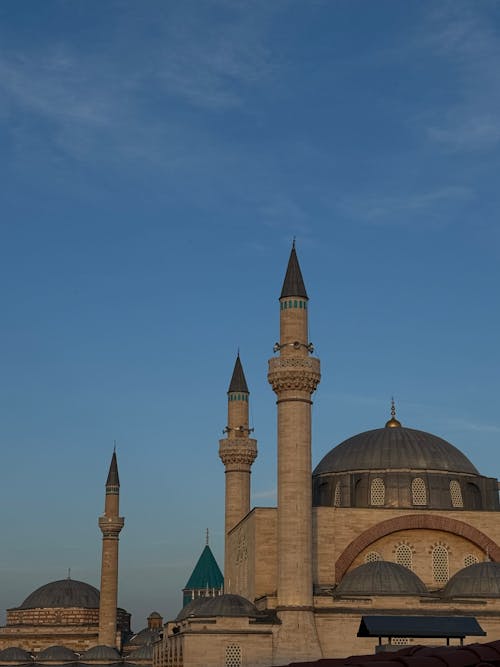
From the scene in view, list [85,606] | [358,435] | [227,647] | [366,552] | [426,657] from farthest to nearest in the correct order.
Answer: [85,606]
[358,435]
[366,552]
[227,647]
[426,657]

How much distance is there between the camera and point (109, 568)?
59312 millimetres

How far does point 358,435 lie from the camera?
154ft

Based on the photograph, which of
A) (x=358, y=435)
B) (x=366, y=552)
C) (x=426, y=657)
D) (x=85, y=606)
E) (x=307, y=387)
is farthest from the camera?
(x=85, y=606)

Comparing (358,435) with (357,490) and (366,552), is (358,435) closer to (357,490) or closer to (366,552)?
(357,490)

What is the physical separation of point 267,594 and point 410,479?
8.45 m

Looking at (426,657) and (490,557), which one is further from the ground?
(490,557)

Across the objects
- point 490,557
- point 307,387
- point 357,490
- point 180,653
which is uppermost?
point 307,387

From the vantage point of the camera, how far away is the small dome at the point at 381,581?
122ft

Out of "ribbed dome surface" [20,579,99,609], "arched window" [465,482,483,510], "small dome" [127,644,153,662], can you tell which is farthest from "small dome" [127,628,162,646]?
"arched window" [465,482,483,510]

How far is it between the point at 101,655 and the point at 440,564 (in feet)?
81.8

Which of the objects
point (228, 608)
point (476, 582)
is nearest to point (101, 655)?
point (228, 608)

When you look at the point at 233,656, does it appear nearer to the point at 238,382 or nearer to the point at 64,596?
the point at 238,382

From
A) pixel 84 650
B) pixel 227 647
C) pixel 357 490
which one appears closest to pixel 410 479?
pixel 357 490

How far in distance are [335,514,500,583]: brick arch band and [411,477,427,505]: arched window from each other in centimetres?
153
